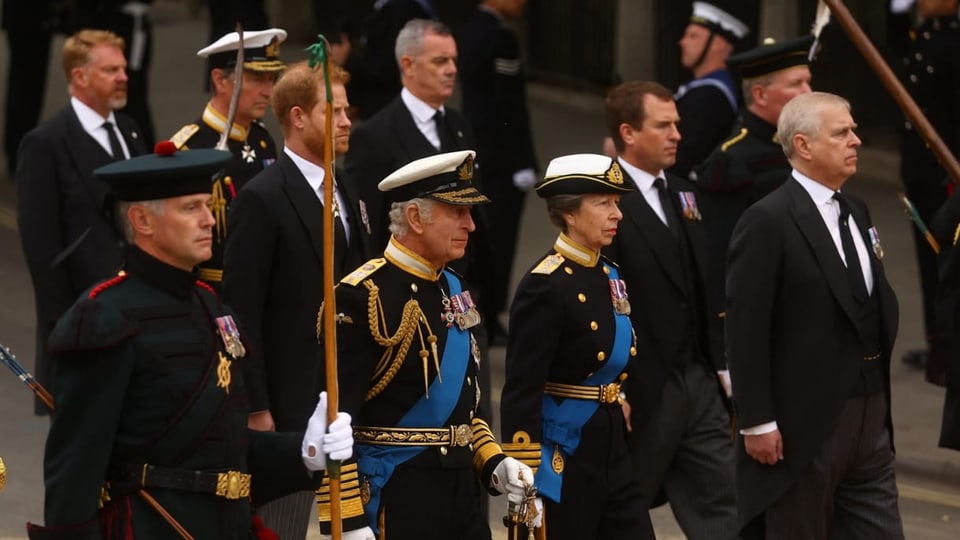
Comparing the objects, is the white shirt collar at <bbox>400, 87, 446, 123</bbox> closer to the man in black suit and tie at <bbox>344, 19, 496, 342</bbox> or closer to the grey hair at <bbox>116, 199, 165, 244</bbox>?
the man in black suit and tie at <bbox>344, 19, 496, 342</bbox>

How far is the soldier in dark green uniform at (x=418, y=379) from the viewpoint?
21.4ft

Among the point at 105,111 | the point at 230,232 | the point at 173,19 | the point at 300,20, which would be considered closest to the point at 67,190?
the point at 105,111

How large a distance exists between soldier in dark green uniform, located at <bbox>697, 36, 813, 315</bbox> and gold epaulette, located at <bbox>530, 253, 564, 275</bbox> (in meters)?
1.92

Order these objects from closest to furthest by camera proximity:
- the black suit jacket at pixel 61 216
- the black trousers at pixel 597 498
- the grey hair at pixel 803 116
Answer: the black trousers at pixel 597 498
the grey hair at pixel 803 116
the black suit jacket at pixel 61 216

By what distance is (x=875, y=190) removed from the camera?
612 inches

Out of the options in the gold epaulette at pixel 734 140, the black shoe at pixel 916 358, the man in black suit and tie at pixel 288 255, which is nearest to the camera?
the man in black suit and tie at pixel 288 255

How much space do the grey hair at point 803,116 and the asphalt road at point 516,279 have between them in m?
2.19

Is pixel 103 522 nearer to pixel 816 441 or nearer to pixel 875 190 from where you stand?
pixel 816 441

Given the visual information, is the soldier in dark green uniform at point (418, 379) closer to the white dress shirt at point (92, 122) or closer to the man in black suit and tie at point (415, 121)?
the man in black suit and tie at point (415, 121)

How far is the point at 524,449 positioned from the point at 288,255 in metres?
1.27

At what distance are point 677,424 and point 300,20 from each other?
46.8 ft

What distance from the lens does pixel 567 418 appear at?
7.32 metres

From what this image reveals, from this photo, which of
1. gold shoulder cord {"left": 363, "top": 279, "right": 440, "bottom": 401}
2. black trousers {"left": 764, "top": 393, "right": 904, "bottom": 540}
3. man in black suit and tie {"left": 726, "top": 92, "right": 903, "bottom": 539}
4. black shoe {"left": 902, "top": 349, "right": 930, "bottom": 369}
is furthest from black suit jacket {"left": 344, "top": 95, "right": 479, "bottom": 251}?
black shoe {"left": 902, "top": 349, "right": 930, "bottom": 369}

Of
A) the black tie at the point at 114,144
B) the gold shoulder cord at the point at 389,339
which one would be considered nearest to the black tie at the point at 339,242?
the gold shoulder cord at the point at 389,339
